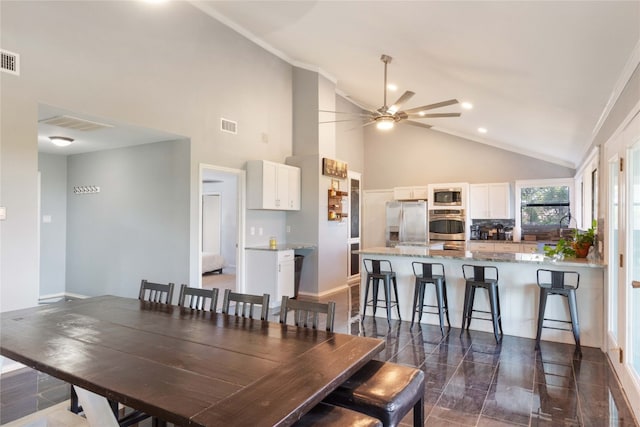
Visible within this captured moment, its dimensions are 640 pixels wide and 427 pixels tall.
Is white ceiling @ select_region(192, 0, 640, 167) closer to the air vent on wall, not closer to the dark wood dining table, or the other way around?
the air vent on wall

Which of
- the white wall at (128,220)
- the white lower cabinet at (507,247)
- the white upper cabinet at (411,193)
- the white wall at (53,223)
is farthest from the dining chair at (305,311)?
the white upper cabinet at (411,193)

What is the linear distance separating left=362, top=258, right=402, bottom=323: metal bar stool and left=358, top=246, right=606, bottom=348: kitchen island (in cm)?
10

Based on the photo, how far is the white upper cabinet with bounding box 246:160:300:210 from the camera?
5824 mm

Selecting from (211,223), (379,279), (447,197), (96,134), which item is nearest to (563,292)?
(379,279)

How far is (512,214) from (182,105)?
254 inches

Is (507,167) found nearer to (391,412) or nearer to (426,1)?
(426,1)

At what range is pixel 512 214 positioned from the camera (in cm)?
749

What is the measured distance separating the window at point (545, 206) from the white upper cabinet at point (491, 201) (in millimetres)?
267

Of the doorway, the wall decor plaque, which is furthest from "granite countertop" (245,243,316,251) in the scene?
the doorway

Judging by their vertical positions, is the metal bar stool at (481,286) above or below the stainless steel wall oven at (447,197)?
below

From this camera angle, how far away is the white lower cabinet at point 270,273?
5754 mm

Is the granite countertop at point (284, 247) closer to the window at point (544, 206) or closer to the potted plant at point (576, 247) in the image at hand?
the potted plant at point (576, 247)

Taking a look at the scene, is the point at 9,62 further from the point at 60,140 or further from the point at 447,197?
the point at 447,197

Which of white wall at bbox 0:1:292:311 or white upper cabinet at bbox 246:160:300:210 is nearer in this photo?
white wall at bbox 0:1:292:311
